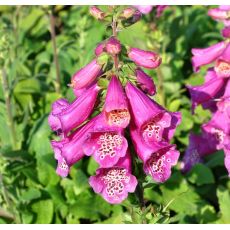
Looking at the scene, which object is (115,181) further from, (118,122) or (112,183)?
(118,122)

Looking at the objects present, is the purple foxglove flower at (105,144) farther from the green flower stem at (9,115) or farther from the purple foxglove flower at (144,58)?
the green flower stem at (9,115)

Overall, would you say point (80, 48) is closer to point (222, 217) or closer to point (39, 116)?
point (39, 116)

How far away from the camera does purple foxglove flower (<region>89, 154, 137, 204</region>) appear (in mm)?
2162

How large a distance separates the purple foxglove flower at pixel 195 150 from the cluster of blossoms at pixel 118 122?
1.12 m

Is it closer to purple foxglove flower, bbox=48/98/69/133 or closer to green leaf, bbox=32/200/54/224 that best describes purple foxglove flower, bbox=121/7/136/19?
purple foxglove flower, bbox=48/98/69/133

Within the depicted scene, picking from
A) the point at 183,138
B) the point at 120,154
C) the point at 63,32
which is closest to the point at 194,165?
the point at 183,138

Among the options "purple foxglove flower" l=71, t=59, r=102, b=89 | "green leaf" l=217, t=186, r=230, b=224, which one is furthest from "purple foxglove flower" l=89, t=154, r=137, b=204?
"green leaf" l=217, t=186, r=230, b=224

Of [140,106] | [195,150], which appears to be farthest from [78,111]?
[195,150]

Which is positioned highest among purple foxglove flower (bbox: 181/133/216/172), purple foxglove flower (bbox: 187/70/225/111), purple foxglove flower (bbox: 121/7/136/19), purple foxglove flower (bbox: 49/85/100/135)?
purple foxglove flower (bbox: 121/7/136/19)

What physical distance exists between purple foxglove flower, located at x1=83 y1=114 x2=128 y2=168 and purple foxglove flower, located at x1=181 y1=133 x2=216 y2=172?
1.24m

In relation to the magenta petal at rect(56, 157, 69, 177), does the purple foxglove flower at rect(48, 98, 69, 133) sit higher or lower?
higher

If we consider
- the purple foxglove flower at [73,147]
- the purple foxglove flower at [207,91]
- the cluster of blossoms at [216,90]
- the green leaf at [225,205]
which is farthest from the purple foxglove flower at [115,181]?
the green leaf at [225,205]

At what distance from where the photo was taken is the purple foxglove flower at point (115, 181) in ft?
7.09

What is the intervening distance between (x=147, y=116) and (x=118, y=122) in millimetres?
115
